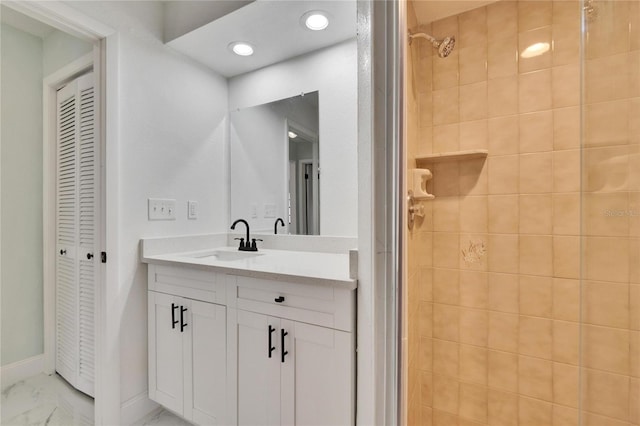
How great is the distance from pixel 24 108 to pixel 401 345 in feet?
8.88

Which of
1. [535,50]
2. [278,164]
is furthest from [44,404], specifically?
[535,50]

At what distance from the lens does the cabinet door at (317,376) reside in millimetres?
1033

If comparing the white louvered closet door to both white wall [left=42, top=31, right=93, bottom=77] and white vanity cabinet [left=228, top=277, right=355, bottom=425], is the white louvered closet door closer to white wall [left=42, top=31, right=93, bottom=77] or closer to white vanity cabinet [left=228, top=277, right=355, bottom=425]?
white wall [left=42, top=31, right=93, bottom=77]

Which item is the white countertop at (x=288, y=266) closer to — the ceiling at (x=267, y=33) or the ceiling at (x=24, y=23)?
the ceiling at (x=267, y=33)

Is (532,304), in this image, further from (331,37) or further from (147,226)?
(147,226)

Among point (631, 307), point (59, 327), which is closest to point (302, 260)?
point (631, 307)

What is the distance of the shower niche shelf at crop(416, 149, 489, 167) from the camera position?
4.75 ft

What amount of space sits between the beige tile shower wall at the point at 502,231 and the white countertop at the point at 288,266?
38cm

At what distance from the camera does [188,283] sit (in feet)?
4.69

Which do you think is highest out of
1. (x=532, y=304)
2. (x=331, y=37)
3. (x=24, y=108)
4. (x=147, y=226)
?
(x=331, y=37)

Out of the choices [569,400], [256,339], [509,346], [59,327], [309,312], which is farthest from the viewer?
[59,327]

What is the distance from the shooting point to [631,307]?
0.91m

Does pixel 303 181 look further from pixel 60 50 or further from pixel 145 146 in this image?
pixel 60 50

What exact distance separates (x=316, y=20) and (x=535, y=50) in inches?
40.8
